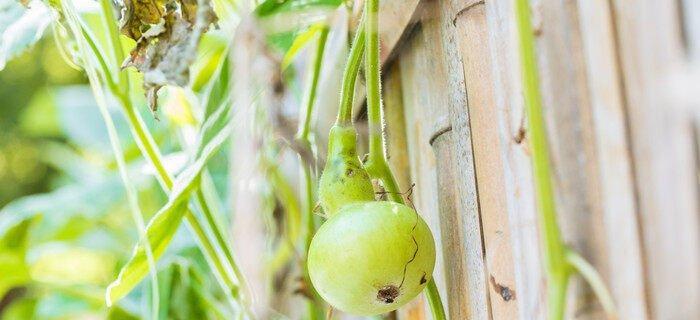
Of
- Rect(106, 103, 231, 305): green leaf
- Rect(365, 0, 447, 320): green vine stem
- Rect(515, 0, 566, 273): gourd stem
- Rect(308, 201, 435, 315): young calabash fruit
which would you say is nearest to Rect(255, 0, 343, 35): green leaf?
Rect(106, 103, 231, 305): green leaf

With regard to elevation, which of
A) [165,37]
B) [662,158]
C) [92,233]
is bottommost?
[92,233]

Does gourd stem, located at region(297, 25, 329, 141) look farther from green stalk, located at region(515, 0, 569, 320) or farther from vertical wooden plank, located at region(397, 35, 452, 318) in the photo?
green stalk, located at region(515, 0, 569, 320)

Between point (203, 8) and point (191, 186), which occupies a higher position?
point (203, 8)

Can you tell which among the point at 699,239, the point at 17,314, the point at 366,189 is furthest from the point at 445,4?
the point at 17,314

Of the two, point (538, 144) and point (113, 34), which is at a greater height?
point (113, 34)

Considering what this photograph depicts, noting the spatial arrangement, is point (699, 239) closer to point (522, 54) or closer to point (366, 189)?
point (522, 54)

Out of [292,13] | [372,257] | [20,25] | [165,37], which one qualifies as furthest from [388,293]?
[20,25]

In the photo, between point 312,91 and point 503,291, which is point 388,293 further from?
point 312,91

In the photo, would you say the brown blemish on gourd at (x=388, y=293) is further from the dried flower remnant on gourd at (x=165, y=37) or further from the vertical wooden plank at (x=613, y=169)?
the dried flower remnant on gourd at (x=165, y=37)
